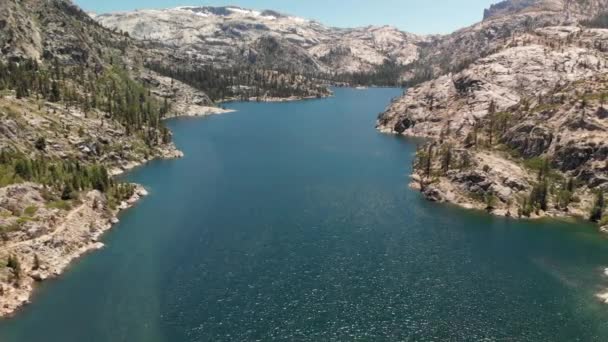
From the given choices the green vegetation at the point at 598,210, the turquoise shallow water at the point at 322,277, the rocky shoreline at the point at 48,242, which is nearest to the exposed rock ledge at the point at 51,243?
the rocky shoreline at the point at 48,242

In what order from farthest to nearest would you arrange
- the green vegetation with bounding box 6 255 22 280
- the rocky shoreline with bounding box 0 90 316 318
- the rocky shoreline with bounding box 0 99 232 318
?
the green vegetation with bounding box 6 255 22 280, the rocky shoreline with bounding box 0 99 232 318, the rocky shoreline with bounding box 0 90 316 318

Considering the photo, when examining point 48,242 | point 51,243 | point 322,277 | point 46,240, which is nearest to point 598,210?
point 322,277

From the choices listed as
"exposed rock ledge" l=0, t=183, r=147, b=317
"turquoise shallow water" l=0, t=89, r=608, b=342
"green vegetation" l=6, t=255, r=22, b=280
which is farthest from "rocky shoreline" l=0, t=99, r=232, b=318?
"turquoise shallow water" l=0, t=89, r=608, b=342

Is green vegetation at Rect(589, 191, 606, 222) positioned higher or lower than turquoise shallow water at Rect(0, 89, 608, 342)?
higher

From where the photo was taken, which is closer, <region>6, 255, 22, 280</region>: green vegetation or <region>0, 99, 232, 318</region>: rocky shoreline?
<region>0, 99, 232, 318</region>: rocky shoreline

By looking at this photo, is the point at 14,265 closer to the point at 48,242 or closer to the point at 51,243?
the point at 48,242

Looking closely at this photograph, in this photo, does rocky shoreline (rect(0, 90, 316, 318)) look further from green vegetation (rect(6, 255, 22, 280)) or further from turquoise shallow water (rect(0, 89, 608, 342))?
turquoise shallow water (rect(0, 89, 608, 342))

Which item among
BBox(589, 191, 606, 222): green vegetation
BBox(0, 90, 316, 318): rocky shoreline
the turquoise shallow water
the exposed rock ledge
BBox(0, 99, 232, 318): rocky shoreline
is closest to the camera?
the turquoise shallow water
